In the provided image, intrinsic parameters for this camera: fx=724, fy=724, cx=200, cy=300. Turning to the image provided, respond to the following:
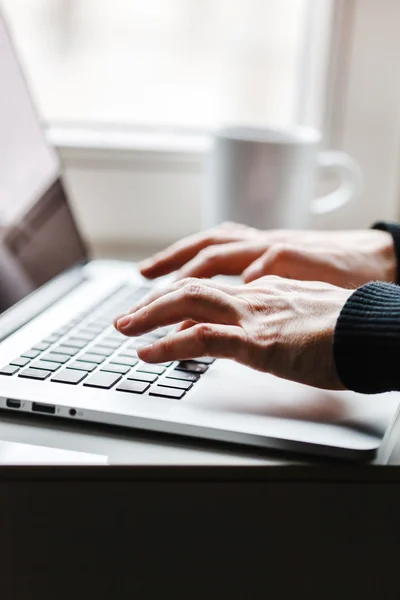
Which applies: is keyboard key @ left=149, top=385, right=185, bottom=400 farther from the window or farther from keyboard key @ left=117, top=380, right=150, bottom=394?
the window

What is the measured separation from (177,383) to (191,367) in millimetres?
36

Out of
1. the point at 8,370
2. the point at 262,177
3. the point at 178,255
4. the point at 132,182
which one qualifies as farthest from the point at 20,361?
the point at 132,182

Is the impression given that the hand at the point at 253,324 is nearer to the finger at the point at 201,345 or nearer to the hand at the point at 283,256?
the finger at the point at 201,345

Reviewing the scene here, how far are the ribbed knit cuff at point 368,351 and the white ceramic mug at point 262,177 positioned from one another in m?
0.36

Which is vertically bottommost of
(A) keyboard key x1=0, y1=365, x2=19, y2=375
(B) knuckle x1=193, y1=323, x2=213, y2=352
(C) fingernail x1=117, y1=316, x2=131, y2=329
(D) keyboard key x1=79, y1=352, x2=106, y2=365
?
(D) keyboard key x1=79, y1=352, x2=106, y2=365

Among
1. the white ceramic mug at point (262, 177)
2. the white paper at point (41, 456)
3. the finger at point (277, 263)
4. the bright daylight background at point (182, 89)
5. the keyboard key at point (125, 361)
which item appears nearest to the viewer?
the white paper at point (41, 456)

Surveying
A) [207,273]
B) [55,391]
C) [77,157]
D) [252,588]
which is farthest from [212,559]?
[77,157]

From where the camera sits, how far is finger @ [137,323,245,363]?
0.46 metres

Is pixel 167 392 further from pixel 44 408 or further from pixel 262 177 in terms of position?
pixel 262 177

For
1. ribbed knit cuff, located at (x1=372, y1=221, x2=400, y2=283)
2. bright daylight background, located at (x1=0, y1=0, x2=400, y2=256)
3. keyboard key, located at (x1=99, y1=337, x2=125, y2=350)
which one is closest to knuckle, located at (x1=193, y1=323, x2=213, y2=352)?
keyboard key, located at (x1=99, y1=337, x2=125, y2=350)

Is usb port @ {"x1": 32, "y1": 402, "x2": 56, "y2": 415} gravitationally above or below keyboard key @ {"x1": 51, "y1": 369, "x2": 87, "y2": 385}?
below

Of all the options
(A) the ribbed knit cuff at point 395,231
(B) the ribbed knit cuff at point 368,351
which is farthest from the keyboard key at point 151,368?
(A) the ribbed knit cuff at point 395,231

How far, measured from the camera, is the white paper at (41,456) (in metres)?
0.41

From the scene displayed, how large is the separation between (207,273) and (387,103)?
472 mm
